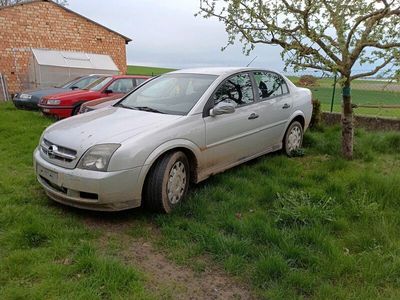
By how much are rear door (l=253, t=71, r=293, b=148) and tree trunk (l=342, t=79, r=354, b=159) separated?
0.84m

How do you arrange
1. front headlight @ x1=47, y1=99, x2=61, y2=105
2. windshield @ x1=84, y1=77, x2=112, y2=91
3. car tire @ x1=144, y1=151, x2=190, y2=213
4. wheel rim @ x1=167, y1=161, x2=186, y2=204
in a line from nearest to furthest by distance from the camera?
car tire @ x1=144, y1=151, x2=190, y2=213 < wheel rim @ x1=167, y1=161, x2=186, y2=204 < front headlight @ x1=47, y1=99, x2=61, y2=105 < windshield @ x1=84, y1=77, x2=112, y2=91

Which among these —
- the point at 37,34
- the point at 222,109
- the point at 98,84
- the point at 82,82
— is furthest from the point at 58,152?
the point at 37,34

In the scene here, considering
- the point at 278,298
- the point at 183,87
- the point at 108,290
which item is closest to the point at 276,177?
the point at 183,87

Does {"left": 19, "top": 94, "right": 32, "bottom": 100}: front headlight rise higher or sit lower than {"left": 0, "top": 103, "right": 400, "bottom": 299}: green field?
higher

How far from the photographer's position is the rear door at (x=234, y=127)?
4.48 metres

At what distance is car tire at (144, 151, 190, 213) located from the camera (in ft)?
12.4

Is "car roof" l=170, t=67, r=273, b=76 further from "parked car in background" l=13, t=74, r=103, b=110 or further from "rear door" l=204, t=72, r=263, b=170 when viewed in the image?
"parked car in background" l=13, t=74, r=103, b=110

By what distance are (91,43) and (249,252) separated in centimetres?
1856

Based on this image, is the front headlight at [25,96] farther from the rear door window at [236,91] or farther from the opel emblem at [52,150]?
the rear door window at [236,91]

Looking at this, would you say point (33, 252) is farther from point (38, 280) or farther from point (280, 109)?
point (280, 109)

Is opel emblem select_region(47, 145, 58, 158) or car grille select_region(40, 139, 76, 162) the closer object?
car grille select_region(40, 139, 76, 162)

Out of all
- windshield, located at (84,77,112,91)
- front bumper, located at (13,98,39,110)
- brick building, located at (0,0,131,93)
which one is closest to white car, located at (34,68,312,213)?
windshield, located at (84,77,112,91)

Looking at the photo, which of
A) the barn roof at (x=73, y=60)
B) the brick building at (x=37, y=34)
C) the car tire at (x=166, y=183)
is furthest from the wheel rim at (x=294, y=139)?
the brick building at (x=37, y=34)

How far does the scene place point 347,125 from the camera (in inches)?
227
